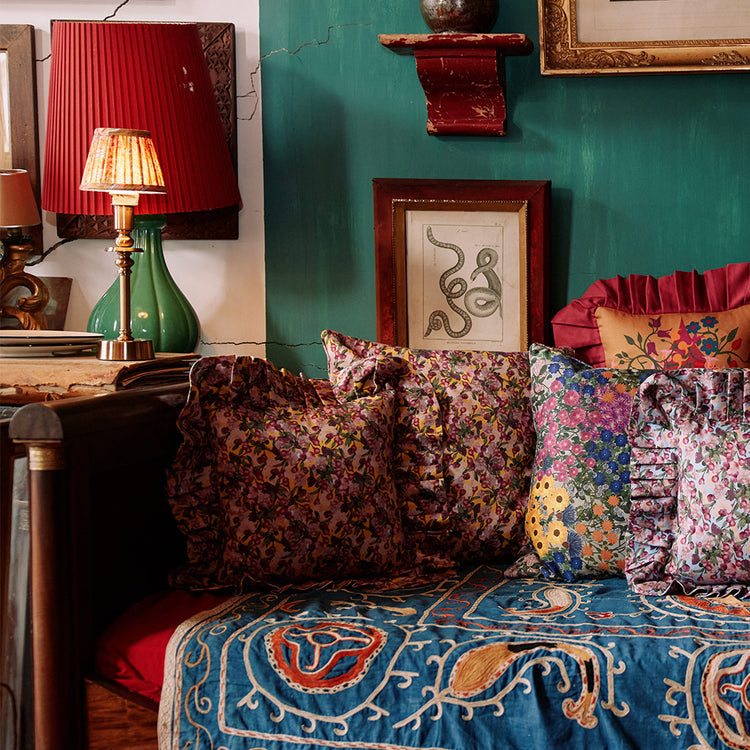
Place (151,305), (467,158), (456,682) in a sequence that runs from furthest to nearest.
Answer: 1. (467,158)
2. (151,305)
3. (456,682)

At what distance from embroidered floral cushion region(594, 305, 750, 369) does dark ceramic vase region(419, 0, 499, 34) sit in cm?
73

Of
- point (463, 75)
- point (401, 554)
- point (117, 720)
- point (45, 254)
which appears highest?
point (463, 75)

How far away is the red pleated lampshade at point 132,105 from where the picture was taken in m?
1.79

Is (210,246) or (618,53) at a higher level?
(618,53)

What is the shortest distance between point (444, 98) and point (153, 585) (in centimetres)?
125

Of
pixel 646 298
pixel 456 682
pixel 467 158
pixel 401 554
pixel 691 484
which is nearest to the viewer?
pixel 456 682

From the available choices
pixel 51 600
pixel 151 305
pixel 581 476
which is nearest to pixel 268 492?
pixel 51 600

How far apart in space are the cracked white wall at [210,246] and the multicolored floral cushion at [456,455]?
0.53 meters

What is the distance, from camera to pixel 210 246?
212cm

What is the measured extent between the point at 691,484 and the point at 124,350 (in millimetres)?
1095

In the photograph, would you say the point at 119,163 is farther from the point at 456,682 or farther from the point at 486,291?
the point at 456,682

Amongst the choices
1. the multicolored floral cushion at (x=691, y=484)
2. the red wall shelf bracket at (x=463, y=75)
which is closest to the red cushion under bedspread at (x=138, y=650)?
the multicolored floral cushion at (x=691, y=484)

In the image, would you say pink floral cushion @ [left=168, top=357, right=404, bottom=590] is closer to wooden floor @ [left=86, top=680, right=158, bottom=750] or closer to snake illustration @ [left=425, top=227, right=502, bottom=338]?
wooden floor @ [left=86, top=680, right=158, bottom=750]

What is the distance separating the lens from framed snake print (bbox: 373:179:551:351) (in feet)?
6.60
